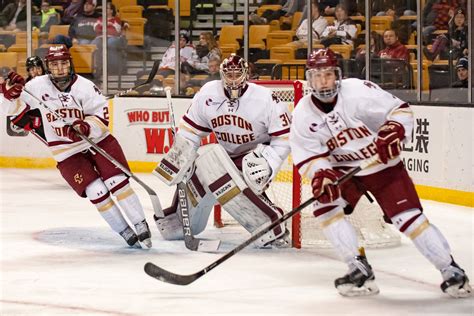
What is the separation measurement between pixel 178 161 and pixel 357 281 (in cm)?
159

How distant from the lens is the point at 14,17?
35.7ft

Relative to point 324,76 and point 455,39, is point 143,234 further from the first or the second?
point 455,39

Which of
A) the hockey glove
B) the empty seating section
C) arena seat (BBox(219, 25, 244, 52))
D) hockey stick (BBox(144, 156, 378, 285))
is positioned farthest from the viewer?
arena seat (BBox(219, 25, 244, 52))

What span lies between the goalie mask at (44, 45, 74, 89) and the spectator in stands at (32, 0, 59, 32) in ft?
15.0

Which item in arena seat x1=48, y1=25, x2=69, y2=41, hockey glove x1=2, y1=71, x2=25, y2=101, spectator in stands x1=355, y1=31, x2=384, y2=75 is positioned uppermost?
arena seat x1=48, y1=25, x2=69, y2=41

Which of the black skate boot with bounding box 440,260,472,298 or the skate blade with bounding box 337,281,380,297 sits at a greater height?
the black skate boot with bounding box 440,260,472,298

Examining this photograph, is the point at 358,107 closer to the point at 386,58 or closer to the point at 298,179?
the point at 298,179

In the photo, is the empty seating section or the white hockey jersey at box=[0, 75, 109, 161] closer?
the white hockey jersey at box=[0, 75, 109, 161]

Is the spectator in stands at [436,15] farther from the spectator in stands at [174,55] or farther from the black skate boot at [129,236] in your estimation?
the black skate boot at [129,236]

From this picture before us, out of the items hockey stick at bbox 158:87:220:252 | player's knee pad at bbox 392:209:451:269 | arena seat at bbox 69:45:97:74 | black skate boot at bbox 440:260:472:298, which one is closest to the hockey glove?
hockey stick at bbox 158:87:220:252

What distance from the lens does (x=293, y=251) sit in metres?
6.12

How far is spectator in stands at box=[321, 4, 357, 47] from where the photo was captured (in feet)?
31.3

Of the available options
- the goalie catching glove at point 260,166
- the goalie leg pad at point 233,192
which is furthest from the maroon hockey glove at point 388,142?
the goalie leg pad at point 233,192

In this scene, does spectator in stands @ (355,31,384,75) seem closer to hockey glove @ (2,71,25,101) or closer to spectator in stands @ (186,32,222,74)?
spectator in stands @ (186,32,222,74)
